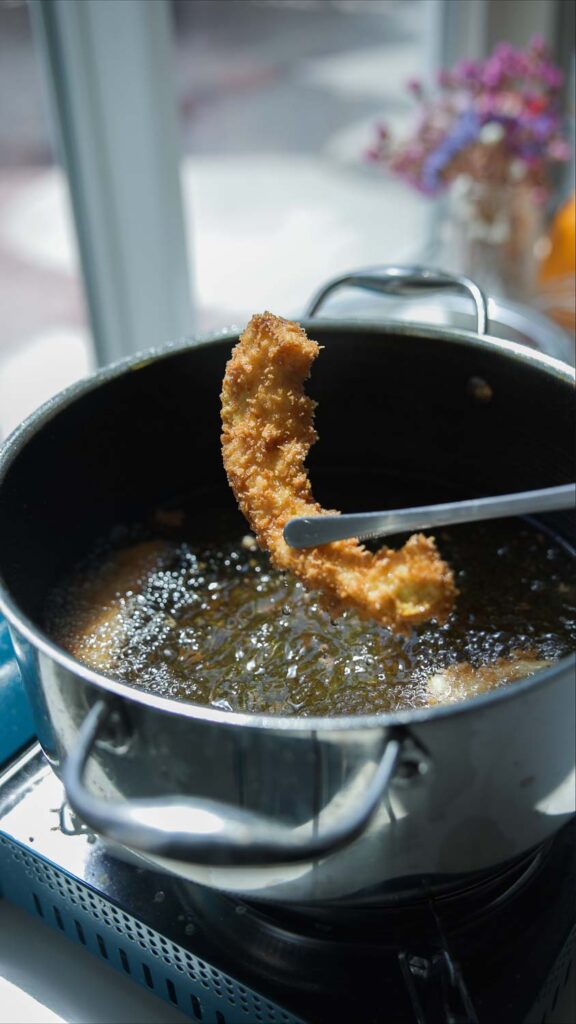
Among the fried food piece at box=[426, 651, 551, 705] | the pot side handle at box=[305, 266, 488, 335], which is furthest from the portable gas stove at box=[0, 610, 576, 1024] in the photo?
the pot side handle at box=[305, 266, 488, 335]

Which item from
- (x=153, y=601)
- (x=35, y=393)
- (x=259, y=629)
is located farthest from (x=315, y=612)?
(x=35, y=393)

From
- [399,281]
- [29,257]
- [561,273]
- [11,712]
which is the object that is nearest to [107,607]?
[11,712]

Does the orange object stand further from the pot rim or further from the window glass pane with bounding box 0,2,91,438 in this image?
the window glass pane with bounding box 0,2,91,438

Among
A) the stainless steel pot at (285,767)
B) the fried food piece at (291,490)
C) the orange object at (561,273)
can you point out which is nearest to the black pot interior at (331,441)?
the stainless steel pot at (285,767)

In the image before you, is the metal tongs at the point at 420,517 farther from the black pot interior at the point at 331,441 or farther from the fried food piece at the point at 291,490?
the black pot interior at the point at 331,441

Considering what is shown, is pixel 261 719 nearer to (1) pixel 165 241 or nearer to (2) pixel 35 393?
(1) pixel 165 241

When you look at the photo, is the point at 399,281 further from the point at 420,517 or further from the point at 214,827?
the point at 214,827
